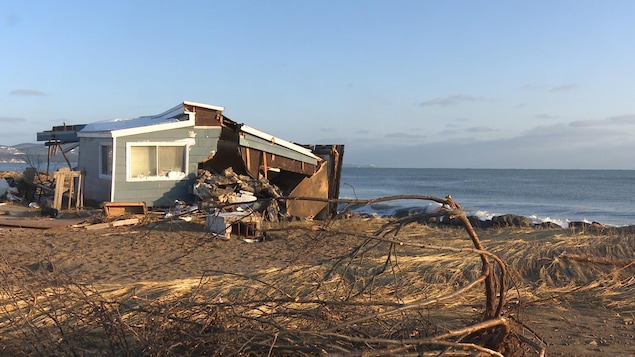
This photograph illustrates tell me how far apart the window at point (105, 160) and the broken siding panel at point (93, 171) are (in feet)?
0.46

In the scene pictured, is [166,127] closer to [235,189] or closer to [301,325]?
[235,189]

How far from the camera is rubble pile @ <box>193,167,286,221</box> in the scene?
14531 millimetres

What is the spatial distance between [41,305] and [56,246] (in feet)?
20.5

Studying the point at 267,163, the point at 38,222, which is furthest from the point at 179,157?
the point at 38,222

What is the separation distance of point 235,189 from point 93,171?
451cm

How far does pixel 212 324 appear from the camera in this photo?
13.6 feet

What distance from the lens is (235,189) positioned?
607 inches

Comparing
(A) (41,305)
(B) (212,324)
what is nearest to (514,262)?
(B) (212,324)

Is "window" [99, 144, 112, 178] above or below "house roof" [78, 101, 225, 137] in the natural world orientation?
below

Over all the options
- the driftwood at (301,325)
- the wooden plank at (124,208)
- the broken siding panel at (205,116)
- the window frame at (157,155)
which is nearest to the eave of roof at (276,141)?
the broken siding panel at (205,116)

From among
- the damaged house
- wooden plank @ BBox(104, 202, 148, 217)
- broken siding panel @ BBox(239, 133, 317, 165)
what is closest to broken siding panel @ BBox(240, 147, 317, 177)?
the damaged house

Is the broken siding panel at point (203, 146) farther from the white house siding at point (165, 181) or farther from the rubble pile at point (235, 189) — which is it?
the rubble pile at point (235, 189)

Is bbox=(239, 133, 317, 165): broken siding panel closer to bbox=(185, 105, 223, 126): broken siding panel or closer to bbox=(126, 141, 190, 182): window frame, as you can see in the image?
bbox=(185, 105, 223, 126): broken siding panel

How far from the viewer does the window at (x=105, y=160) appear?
15463 millimetres
